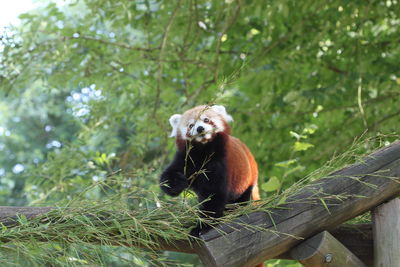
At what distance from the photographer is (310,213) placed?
2.06 m

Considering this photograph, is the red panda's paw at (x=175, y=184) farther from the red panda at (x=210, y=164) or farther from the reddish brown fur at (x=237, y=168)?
the reddish brown fur at (x=237, y=168)

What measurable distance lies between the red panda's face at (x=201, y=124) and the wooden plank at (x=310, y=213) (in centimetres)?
51

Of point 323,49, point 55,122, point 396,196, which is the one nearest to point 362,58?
point 323,49

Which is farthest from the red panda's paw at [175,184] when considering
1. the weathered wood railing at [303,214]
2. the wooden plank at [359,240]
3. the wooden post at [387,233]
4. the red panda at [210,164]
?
the wooden post at [387,233]

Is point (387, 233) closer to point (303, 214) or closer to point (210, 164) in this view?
point (303, 214)

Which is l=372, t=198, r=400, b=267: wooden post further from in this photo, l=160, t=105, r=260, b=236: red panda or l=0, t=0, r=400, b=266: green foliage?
l=0, t=0, r=400, b=266: green foliage

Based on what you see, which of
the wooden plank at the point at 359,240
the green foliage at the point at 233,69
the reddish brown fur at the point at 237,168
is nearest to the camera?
the wooden plank at the point at 359,240

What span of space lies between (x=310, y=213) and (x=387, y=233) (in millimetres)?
354

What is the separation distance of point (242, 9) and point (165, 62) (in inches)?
28.2

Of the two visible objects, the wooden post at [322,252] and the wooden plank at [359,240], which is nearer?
the wooden post at [322,252]

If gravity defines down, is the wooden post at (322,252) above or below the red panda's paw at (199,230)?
below

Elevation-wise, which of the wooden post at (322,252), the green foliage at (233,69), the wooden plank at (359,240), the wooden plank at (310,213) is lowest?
the green foliage at (233,69)

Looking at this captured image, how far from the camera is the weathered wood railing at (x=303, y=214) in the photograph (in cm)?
195

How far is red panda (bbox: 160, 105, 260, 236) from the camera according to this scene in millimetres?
2338
